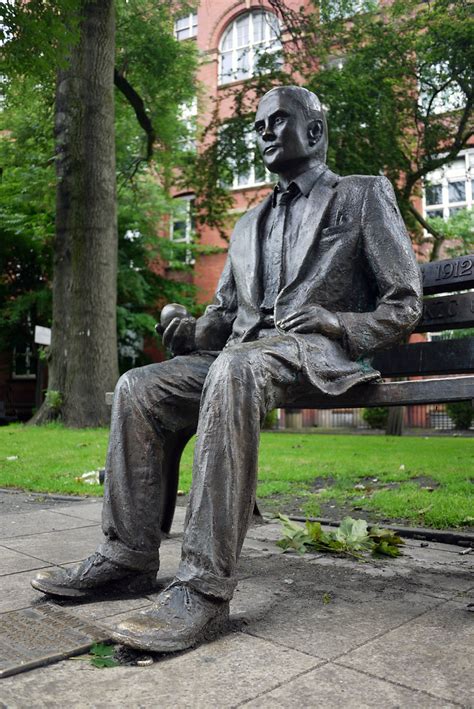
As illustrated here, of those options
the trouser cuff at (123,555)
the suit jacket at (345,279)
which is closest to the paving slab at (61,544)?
the trouser cuff at (123,555)

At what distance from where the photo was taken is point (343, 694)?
1.84 meters

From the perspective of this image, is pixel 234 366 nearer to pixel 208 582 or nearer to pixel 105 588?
pixel 208 582

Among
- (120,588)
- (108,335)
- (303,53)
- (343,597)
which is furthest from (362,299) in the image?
(303,53)

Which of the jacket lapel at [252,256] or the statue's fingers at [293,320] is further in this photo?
the jacket lapel at [252,256]

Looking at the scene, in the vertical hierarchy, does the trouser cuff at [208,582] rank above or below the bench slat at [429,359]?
below

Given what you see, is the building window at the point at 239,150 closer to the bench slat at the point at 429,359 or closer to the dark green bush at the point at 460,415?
the dark green bush at the point at 460,415

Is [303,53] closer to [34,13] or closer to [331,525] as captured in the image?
[34,13]

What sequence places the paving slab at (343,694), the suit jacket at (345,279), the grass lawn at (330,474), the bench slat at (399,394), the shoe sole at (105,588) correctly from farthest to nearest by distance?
the grass lawn at (330,474) < the suit jacket at (345,279) < the bench slat at (399,394) < the shoe sole at (105,588) < the paving slab at (343,694)

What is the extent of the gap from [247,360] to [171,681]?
42.5 inches

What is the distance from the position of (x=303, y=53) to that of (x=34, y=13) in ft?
28.2

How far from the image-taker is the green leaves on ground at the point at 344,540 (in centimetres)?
356

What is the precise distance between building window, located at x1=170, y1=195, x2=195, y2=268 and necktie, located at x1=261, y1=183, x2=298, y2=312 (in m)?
21.1

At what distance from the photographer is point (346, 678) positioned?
6.38ft

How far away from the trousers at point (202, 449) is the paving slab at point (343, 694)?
1.45 ft
